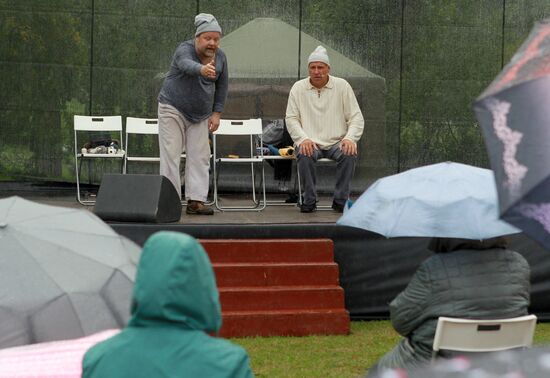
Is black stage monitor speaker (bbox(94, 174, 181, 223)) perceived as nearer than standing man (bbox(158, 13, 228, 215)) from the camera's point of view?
Yes

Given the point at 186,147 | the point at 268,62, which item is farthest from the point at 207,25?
the point at 268,62

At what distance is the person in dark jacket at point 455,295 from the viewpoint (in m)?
4.52

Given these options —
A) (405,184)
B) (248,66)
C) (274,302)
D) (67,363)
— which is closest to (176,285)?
(67,363)

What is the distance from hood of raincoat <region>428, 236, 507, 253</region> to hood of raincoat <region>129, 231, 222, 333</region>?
2511mm

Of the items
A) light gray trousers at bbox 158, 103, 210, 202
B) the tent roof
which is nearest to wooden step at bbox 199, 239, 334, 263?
light gray trousers at bbox 158, 103, 210, 202

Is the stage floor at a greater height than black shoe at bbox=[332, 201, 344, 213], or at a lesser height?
lesser

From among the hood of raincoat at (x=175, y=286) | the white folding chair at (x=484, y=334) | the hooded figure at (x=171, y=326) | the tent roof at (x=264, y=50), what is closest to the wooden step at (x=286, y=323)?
the white folding chair at (x=484, y=334)

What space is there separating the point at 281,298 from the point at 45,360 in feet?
17.2

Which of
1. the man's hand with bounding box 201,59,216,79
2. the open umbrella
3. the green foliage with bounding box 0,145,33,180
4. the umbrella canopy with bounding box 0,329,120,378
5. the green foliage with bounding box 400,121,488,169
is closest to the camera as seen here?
the open umbrella

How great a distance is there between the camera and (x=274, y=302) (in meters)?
8.19

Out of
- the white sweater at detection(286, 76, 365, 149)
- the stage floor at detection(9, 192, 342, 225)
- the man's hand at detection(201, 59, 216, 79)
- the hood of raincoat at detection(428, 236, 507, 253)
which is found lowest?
the stage floor at detection(9, 192, 342, 225)

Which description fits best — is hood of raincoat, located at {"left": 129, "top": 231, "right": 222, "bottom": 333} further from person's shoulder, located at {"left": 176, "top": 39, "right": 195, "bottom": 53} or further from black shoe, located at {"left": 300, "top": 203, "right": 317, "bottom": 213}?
black shoe, located at {"left": 300, "top": 203, "right": 317, "bottom": 213}

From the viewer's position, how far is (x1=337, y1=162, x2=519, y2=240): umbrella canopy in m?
5.04

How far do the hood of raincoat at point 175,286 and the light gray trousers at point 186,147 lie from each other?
6734 millimetres
